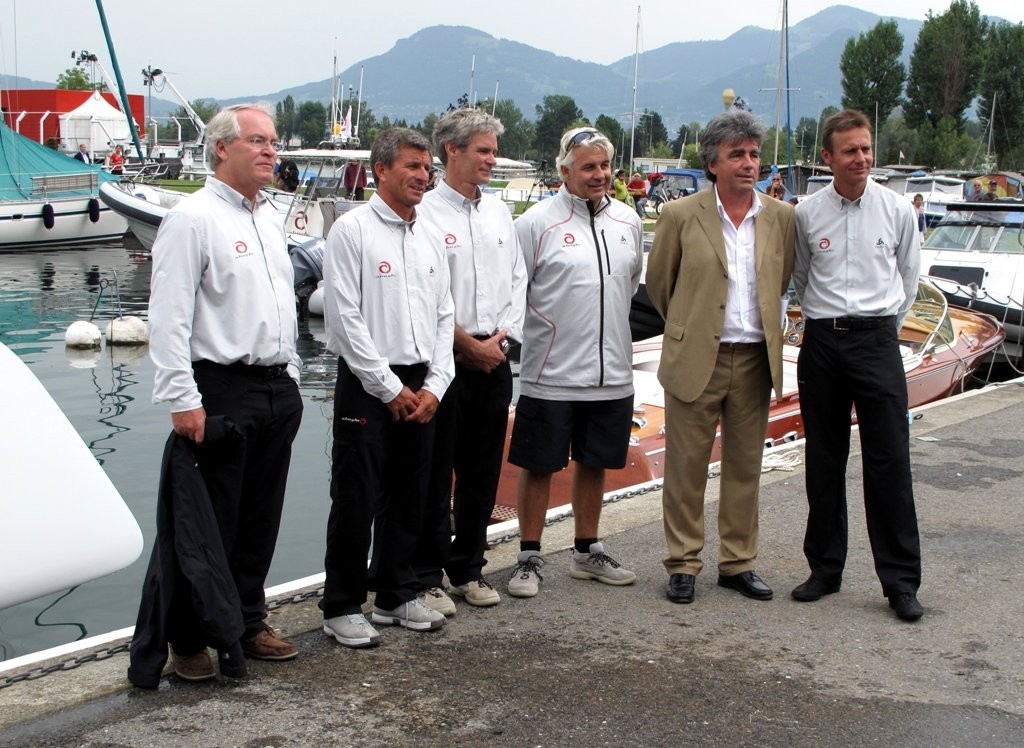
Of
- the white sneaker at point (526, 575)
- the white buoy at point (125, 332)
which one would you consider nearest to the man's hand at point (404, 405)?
the white sneaker at point (526, 575)

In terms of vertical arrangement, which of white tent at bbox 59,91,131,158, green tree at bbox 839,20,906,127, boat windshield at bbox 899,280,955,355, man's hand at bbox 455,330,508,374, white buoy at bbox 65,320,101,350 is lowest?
white buoy at bbox 65,320,101,350

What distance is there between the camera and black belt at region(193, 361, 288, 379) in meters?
Answer: 4.03

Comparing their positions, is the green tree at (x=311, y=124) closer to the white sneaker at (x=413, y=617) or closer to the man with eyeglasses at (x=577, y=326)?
the man with eyeglasses at (x=577, y=326)

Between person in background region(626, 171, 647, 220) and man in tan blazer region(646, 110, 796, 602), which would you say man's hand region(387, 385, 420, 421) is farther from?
person in background region(626, 171, 647, 220)

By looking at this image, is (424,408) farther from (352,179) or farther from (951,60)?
(951,60)

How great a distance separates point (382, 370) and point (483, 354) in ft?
1.88

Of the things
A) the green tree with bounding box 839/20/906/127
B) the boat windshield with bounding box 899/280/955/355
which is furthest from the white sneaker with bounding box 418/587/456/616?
the green tree with bounding box 839/20/906/127

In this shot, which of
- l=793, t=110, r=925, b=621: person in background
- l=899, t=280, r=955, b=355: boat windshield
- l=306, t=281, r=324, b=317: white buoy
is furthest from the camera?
l=306, t=281, r=324, b=317: white buoy

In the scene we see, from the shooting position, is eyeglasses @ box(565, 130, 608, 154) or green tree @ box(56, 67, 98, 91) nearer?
eyeglasses @ box(565, 130, 608, 154)

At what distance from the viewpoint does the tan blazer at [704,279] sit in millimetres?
4969

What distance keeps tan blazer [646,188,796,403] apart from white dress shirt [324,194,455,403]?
106 centimetres

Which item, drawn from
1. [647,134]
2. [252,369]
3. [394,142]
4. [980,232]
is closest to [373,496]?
[252,369]

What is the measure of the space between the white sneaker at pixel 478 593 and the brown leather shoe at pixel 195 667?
4.09 feet

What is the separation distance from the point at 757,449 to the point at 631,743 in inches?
73.2
